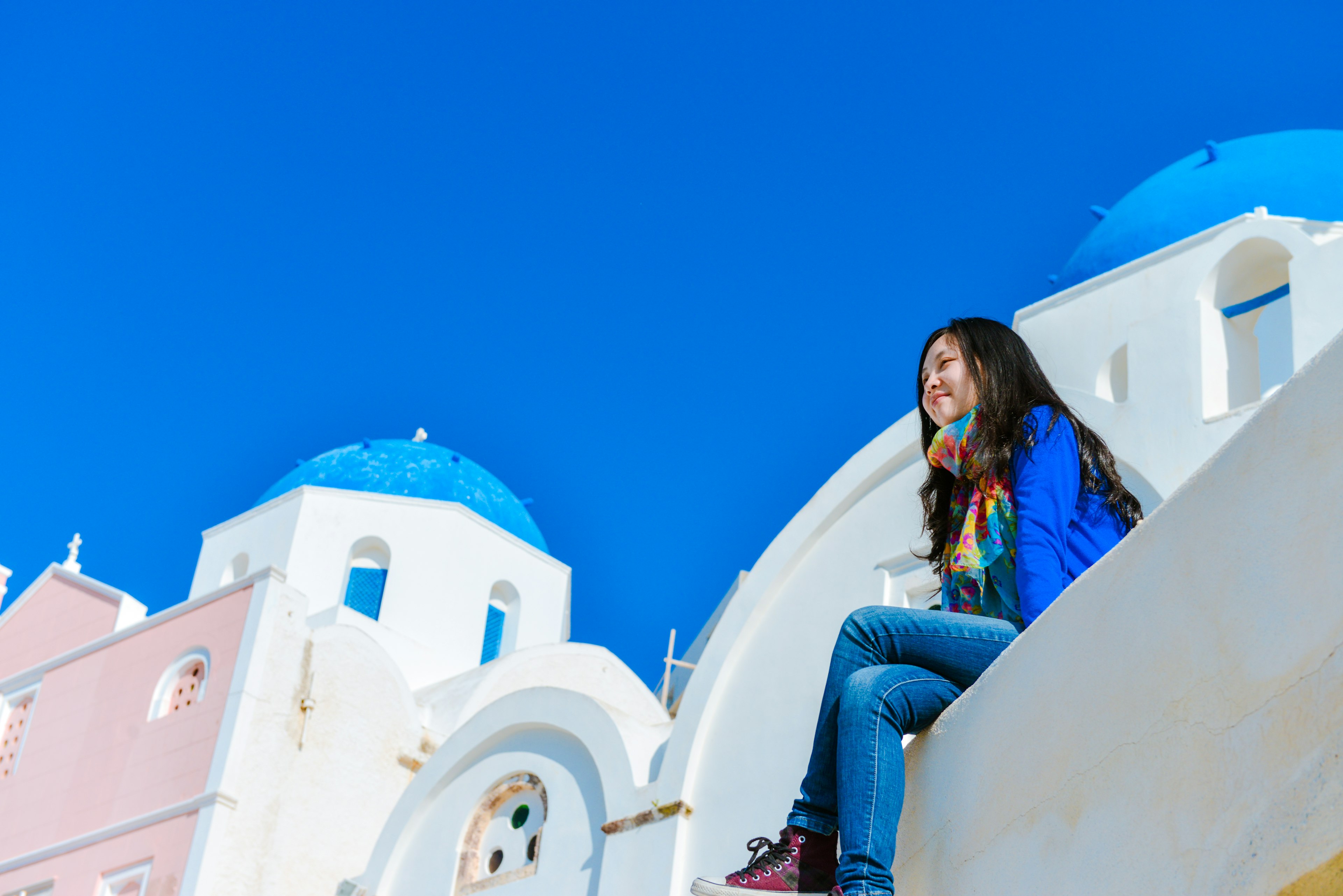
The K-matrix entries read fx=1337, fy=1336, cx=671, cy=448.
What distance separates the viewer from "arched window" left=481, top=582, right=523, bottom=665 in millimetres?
17531

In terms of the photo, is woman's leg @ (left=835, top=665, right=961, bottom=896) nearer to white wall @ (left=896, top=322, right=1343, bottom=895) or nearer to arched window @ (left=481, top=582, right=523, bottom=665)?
white wall @ (left=896, top=322, right=1343, bottom=895)

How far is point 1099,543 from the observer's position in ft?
10.6

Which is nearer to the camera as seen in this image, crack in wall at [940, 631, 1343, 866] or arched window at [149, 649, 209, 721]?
crack in wall at [940, 631, 1343, 866]

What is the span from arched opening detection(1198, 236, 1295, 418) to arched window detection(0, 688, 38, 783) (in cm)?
1270

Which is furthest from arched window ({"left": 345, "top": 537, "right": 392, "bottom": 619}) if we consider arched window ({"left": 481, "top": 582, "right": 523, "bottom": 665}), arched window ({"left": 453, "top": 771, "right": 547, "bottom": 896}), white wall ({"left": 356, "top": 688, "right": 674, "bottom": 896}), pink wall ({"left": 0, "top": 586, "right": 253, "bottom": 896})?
arched window ({"left": 453, "top": 771, "right": 547, "bottom": 896})

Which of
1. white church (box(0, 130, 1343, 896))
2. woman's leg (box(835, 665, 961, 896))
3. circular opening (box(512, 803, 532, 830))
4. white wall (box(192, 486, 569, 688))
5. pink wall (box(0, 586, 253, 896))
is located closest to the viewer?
white church (box(0, 130, 1343, 896))

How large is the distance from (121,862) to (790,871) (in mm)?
11615

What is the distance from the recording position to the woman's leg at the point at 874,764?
2678mm

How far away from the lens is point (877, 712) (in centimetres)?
285

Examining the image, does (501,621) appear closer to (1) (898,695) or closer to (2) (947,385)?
(2) (947,385)

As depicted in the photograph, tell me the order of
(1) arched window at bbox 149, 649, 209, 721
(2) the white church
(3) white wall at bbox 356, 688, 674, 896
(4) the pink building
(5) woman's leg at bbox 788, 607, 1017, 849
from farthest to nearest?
1. (1) arched window at bbox 149, 649, 209, 721
2. (4) the pink building
3. (3) white wall at bbox 356, 688, 674, 896
4. (5) woman's leg at bbox 788, 607, 1017, 849
5. (2) the white church

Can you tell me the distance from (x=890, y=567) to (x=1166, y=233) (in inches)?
128

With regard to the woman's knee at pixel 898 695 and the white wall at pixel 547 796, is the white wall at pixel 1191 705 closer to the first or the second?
the woman's knee at pixel 898 695

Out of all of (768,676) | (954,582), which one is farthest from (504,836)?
(954,582)
